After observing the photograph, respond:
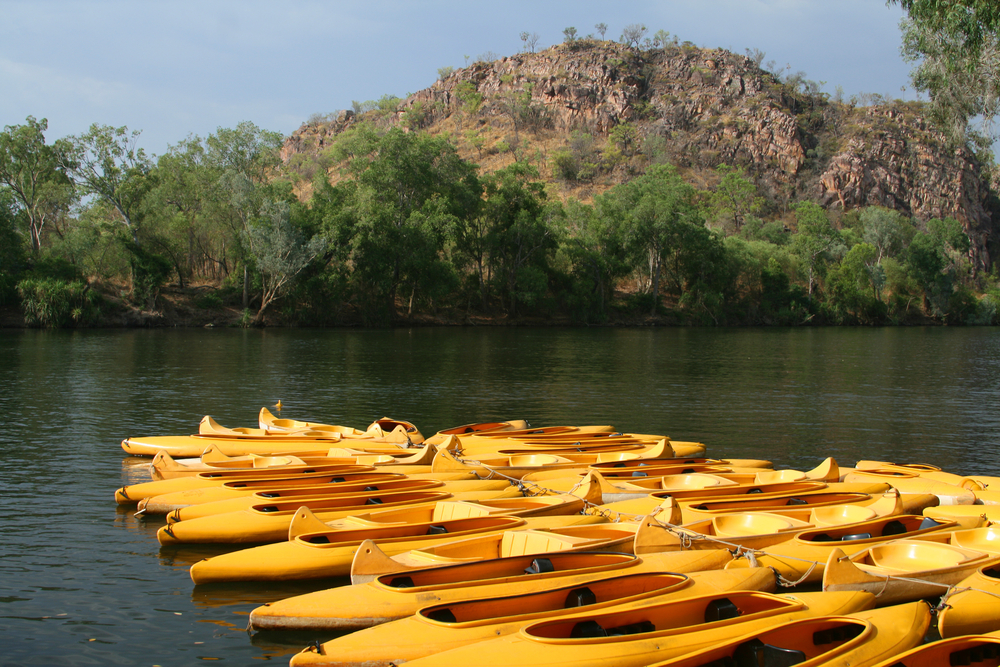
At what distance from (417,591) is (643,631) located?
2323 mm

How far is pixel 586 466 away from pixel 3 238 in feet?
201

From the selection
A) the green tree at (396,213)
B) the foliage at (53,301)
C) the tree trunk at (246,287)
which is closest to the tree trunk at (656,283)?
the green tree at (396,213)

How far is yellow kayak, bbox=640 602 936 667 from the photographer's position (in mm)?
5957

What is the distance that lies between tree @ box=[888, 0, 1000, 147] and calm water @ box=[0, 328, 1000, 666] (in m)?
11.8

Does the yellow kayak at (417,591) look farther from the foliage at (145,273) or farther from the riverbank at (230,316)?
the foliage at (145,273)

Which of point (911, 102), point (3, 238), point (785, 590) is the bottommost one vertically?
point (785, 590)

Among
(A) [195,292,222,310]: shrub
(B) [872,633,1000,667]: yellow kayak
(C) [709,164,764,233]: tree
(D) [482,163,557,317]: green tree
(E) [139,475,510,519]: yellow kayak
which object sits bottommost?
(E) [139,475,510,519]: yellow kayak

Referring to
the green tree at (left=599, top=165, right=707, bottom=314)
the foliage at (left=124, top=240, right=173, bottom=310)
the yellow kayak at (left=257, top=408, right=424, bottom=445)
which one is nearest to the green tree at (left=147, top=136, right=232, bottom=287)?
the foliage at (left=124, top=240, right=173, bottom=310)

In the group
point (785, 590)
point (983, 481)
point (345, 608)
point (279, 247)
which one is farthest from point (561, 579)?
point (279, 247)

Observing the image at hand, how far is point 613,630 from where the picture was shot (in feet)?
22.1

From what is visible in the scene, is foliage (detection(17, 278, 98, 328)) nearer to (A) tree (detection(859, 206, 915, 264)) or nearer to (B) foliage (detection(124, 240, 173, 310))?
(B) foliage (detection(124, 240, 173, 310))

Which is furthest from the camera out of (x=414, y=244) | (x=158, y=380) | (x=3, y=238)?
(x=414, y=244)

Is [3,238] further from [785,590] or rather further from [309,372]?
[785,590]

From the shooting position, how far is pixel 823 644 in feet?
21.6
